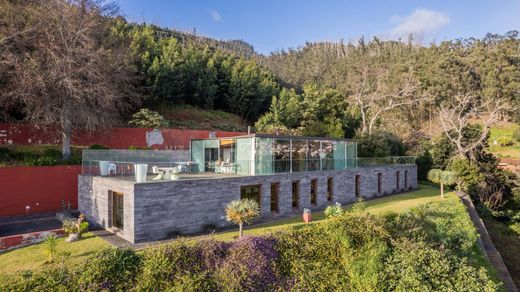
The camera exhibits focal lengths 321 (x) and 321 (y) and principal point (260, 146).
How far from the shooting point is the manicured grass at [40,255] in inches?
330

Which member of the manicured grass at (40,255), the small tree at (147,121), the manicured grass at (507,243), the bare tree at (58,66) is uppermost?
the bare tree at (58,66)

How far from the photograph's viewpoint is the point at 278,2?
23.8 metres

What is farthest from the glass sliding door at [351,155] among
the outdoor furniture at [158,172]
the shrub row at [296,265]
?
the outdoor furniture at [158,172]

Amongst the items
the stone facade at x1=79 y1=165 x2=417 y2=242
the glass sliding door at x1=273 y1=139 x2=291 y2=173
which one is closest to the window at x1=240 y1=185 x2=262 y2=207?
the stone facade at x1=79 y1=165 x2=417 y2=242

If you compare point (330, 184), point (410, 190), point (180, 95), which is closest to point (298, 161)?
point (330, 184)

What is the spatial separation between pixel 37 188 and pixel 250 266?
37.4 feet

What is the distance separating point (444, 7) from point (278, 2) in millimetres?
13511

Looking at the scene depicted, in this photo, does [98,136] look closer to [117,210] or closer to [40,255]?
[117,210]

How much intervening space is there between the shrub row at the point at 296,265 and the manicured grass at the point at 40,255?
4.44 feet

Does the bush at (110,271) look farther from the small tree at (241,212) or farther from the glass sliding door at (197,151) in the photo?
the glass sliding door at (197,151)

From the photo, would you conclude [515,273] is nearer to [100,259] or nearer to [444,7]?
[100,259]

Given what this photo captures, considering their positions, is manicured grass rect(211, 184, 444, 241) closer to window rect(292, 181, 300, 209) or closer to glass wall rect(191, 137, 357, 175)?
window rect(292, 181, 300, 209)

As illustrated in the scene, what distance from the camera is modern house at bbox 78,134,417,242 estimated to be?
1063 centimetres

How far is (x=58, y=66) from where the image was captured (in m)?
15.0
